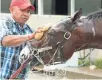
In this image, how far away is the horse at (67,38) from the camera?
9.25 feet

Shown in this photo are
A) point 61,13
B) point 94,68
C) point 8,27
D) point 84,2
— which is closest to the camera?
point 8,27

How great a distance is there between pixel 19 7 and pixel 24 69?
57cm

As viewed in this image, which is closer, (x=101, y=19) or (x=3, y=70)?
(x=101, y=19)

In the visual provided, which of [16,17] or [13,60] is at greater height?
[16,17]

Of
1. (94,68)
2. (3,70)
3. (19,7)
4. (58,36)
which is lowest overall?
(94,68)

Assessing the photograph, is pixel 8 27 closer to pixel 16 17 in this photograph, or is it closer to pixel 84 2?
pixel 16 17

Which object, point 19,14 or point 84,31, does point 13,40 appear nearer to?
point 19,14

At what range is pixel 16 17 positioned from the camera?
3129mm

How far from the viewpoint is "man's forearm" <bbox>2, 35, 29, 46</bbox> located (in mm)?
2880

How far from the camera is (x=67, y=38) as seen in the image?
9.29ft

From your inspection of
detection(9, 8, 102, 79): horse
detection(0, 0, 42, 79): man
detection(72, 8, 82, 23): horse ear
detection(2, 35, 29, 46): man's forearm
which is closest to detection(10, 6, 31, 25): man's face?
detection(0, 0, 42, 79): man

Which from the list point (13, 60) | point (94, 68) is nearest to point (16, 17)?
point (13, 60)

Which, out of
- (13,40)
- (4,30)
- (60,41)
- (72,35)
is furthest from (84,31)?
(4,30)

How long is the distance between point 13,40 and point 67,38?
1.49ft
